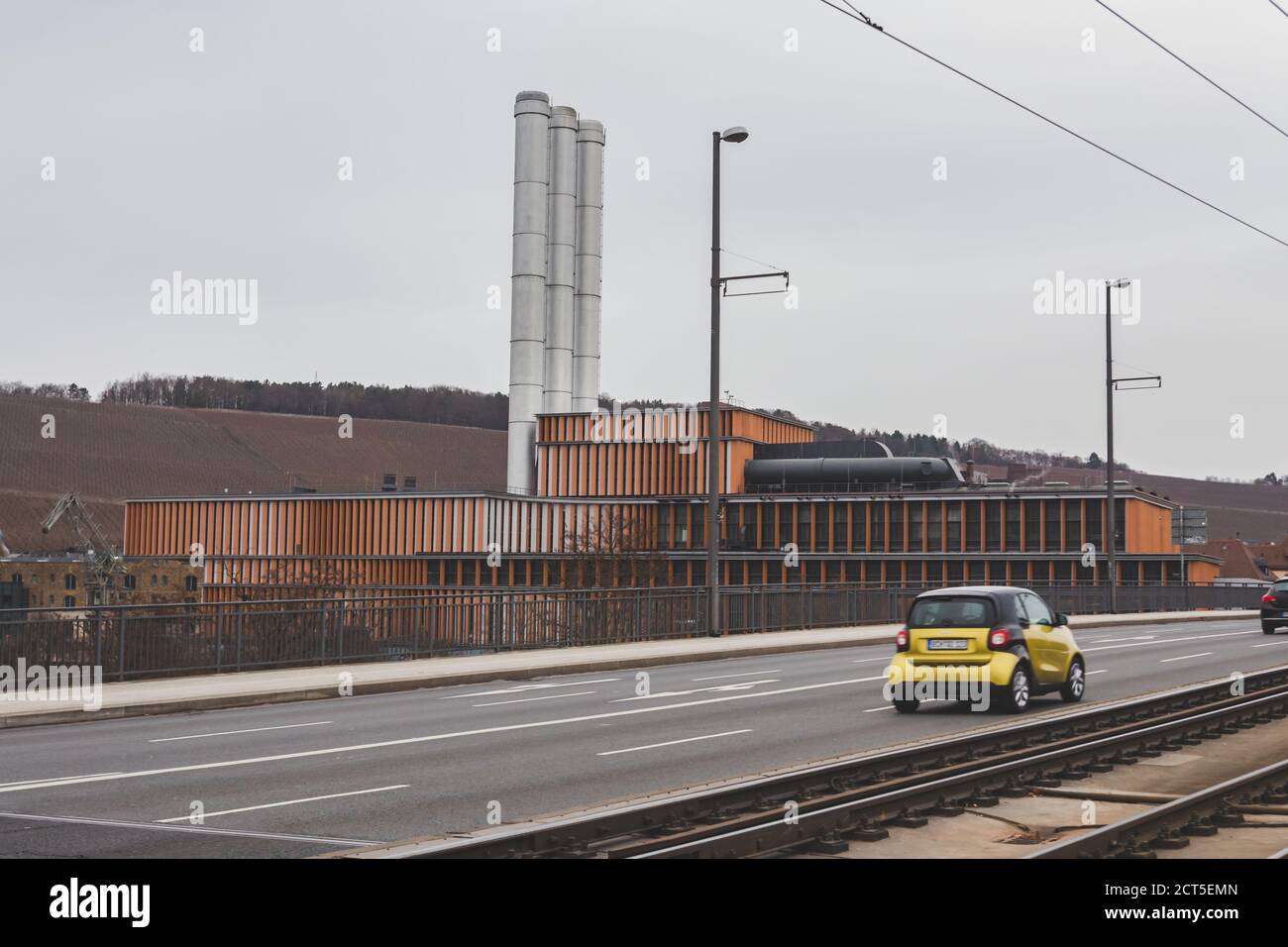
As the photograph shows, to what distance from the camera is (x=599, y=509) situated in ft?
385

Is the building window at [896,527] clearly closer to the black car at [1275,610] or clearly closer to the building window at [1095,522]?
the building window at [1095,522]

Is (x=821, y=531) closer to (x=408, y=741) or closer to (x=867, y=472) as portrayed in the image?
(x=867, y=472)

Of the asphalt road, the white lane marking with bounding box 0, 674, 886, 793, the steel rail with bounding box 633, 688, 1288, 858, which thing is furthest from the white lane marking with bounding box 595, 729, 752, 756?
the steel rail with bounding box 633, 688, 1288, 858

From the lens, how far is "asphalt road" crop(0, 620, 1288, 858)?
394 inches

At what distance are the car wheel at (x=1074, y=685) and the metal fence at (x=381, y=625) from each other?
1181 centimetres

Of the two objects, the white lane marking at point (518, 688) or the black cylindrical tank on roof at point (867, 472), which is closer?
the white lane marking at point (518, 688)

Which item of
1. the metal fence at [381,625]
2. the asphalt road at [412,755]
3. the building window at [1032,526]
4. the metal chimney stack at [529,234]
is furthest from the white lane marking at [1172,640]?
the metal chimney stack at [529,234]

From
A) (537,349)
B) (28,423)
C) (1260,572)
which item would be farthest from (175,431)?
(1260,572)

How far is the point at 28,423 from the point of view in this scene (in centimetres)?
17088

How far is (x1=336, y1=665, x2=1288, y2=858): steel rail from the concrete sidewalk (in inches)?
389

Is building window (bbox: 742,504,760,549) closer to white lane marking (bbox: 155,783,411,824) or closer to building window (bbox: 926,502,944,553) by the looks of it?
building window (bbox: 926,502,944,553)

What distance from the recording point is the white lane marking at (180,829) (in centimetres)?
941
